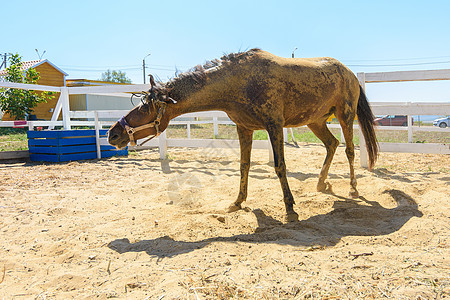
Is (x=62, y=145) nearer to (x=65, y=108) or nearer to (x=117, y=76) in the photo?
(x=65, y=108)

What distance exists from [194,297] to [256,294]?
15.2 inches

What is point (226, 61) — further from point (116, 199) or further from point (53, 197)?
point (53, 197)

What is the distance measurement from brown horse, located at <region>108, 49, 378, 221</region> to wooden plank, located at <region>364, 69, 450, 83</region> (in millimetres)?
2673

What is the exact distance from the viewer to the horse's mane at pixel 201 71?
358cm

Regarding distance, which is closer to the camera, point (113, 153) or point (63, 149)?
point (63, 149)

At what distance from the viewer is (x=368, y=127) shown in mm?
5043

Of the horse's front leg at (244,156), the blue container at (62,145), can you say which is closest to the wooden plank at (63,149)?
the blue container at (62,145)

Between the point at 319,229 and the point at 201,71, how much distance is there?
2.23 metres

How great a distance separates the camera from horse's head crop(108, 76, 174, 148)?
11.3ft

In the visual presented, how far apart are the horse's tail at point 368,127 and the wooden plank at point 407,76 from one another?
5.20ft

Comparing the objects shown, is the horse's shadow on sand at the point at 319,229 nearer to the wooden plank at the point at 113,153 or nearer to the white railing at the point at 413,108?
the white railing at the point at 413,108

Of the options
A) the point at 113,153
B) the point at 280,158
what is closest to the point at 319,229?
the point at 280,158

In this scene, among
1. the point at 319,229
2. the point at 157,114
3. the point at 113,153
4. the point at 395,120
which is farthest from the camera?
the point at 395,120

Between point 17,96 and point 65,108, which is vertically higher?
point 17,96
